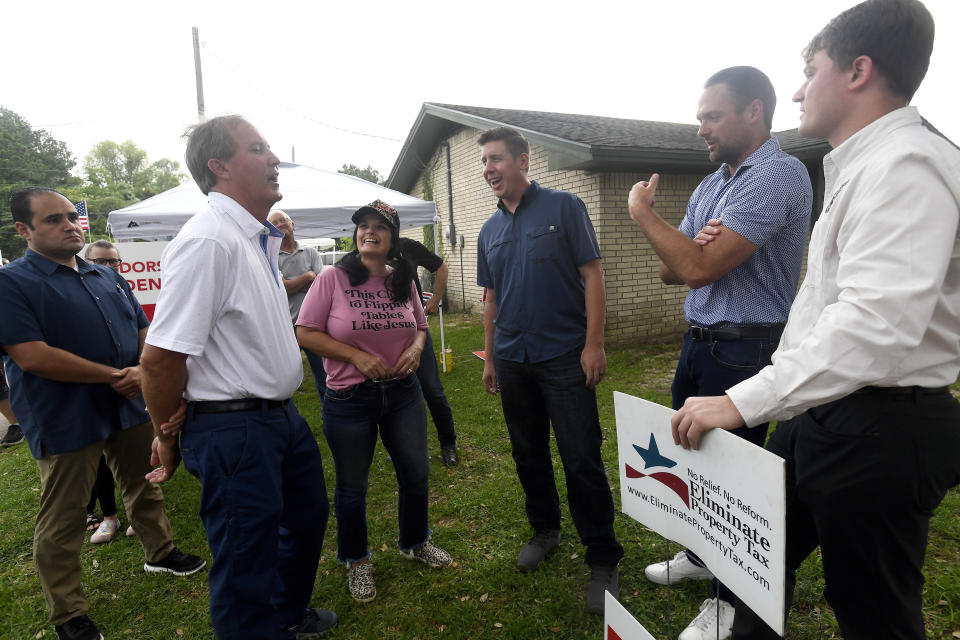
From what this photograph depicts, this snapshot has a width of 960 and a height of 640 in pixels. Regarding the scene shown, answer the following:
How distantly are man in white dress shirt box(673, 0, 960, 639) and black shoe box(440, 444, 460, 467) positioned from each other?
10.5 ft

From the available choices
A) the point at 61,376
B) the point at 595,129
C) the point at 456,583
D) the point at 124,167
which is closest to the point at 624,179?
the point at 595,129

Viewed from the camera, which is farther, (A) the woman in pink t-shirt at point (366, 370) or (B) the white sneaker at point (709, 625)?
(A) the woman in pink t-shirt at point (366, 370)

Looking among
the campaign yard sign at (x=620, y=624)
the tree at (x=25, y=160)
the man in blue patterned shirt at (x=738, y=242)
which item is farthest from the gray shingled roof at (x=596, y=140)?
the tree at (x=25, y=160)

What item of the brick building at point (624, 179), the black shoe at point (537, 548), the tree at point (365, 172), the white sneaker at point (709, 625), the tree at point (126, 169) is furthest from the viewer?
the tree at point (126, 169)

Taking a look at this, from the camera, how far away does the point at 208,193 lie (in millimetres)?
1896

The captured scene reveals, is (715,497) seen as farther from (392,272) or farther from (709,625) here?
(392,272)

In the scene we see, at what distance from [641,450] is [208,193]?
186cm

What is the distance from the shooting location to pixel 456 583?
9.26ft

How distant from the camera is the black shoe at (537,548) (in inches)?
112

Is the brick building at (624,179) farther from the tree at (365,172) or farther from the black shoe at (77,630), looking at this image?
the tree at (365,172)

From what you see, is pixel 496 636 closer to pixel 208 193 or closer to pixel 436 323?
pixel 208 193

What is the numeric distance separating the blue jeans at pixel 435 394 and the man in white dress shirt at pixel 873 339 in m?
3.05

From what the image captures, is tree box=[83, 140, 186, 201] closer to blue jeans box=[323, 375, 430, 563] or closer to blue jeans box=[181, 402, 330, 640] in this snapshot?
blue jeans box=[323, 375, 430, 563]

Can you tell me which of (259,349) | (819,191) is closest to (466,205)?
(819,191)
